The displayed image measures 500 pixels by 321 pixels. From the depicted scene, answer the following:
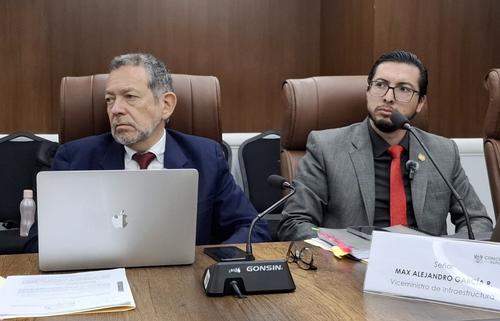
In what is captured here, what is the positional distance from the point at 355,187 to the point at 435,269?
100 cm

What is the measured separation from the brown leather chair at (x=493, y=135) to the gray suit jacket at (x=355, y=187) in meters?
0.11

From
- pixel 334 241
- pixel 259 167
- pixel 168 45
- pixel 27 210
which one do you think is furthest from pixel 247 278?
pixel 168 45

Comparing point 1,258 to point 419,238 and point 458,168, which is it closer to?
point 419,238

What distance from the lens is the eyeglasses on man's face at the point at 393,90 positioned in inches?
88.1

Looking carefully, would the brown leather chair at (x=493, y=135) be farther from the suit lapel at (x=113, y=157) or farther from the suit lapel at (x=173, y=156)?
the suit lapel at (x=113, y=157)

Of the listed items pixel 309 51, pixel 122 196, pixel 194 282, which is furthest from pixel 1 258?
pixel 309 51

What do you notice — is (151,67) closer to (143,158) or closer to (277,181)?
(143,158)

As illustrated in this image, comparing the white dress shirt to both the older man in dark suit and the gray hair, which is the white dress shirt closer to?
the older man in dark suit

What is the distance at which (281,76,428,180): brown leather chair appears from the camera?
2.35 metres

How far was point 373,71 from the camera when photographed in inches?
90.1

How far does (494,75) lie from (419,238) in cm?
132

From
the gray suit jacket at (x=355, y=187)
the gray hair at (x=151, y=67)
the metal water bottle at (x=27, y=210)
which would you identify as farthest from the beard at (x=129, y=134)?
the metal water bottle at (x=27, y=210)

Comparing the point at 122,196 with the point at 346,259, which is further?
the point at 346,259

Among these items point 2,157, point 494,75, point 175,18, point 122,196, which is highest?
point 175,18
